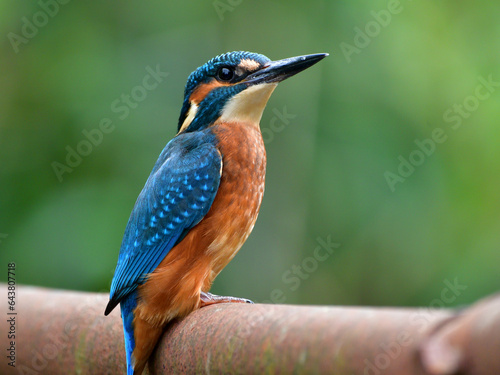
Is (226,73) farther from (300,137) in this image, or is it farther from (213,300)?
(300,137)

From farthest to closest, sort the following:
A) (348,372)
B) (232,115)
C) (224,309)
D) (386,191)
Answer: (386,191), (232,115), (224,309), (348,372)

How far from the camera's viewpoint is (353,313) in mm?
971

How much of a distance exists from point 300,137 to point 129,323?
2328mm

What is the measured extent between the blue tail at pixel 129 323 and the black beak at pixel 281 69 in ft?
2.97

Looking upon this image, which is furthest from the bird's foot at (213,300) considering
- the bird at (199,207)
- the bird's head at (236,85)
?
the bird's head at (236,85)

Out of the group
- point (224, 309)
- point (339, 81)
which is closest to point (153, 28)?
point (339, 81)

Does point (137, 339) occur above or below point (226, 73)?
below

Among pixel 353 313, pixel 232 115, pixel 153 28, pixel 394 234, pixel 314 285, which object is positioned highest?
pixel 153 28

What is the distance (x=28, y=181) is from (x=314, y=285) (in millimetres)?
1908

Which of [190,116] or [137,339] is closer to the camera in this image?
[137,339]

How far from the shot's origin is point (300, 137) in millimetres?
4051

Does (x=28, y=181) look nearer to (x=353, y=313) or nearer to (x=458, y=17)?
(x=458, y=17)

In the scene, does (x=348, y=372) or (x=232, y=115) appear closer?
(x=348, y=372)

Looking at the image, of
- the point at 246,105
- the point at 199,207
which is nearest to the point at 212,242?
the point at 199,207
